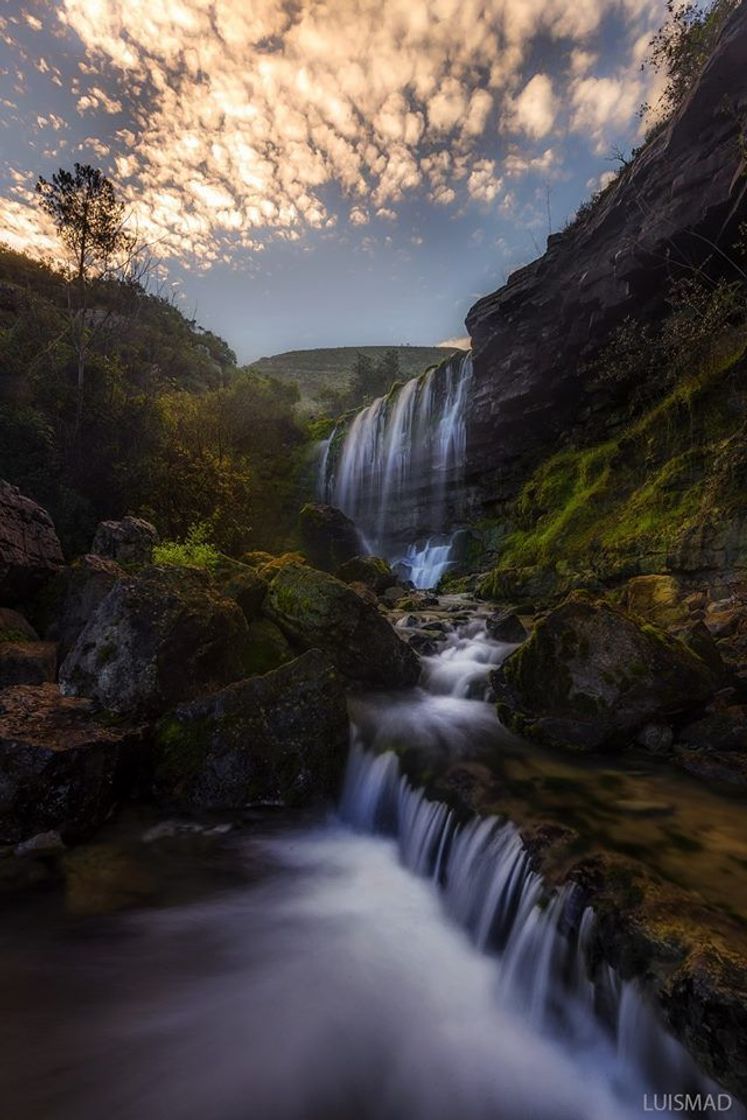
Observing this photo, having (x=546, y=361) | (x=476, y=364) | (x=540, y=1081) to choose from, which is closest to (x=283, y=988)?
(x=540, y=1081)

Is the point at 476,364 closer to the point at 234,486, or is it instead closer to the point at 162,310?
the point at 234,486

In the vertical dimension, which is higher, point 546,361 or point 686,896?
point 546,361

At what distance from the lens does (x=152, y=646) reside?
6387 mm

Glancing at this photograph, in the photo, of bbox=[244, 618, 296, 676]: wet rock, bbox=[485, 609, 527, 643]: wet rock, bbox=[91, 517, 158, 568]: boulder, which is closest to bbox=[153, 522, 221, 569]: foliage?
bbox=[91, 517, 158, 568]: boulder

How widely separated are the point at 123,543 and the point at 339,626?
5.22m

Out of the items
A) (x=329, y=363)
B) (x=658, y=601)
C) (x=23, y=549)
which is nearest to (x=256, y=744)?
(x=23, y=549)

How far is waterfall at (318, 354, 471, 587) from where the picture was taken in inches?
963

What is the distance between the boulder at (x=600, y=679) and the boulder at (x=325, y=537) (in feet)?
54.9

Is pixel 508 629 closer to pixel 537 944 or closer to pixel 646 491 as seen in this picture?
pixel 646 491

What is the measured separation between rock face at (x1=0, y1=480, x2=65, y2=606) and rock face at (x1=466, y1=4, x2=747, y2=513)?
54.6 feet

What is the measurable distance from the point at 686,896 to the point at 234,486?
16.6 metres

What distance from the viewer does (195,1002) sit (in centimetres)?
366

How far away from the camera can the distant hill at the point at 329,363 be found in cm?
7838

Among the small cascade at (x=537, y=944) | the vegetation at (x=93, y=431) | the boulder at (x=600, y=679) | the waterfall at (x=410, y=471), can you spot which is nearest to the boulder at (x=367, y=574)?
the vegetation at (x=93, y=431)
